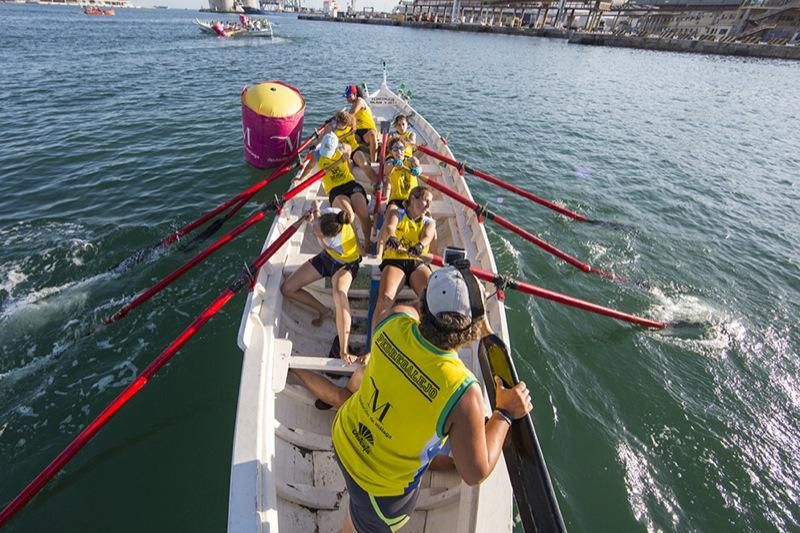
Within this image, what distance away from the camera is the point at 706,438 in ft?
17.2

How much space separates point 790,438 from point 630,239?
5.52m

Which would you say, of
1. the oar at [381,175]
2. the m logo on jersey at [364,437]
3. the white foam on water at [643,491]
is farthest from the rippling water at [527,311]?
the oar at [381,175]

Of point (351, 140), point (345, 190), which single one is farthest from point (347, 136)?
point (345, 190)

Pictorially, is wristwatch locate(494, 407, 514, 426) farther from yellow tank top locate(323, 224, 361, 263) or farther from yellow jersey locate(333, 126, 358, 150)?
yellow jersey locate(333, 126, 358, 150)

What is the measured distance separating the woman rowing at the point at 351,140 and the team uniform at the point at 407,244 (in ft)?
9.91

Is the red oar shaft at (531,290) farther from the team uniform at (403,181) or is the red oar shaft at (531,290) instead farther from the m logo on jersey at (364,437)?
the m logo on jersey at (364,437)

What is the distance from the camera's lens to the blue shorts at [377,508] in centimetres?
239

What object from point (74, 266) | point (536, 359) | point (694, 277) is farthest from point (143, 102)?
point (694, 277)

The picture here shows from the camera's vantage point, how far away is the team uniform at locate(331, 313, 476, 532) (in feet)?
6.48

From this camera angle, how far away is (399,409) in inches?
80.8

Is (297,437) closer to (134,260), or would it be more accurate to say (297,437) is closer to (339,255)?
(339,255)

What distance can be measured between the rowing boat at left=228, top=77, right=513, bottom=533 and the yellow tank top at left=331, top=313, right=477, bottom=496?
3.57 feet

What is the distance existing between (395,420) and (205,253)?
5099 mm

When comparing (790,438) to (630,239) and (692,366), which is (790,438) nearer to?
(692,366)
